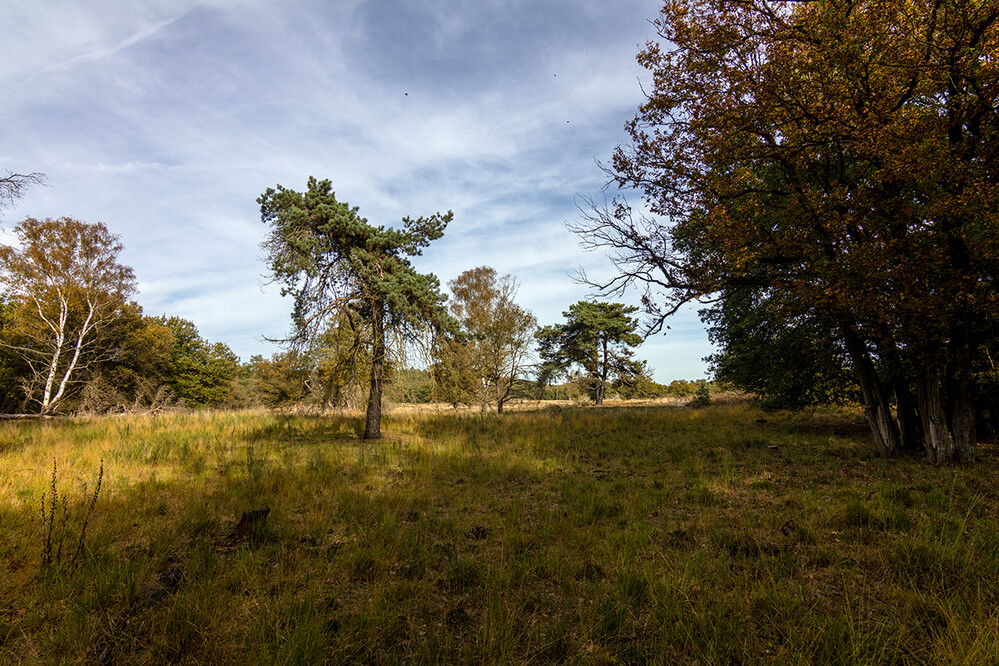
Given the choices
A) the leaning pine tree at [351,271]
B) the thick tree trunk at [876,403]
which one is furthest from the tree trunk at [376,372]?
the thick tree trunk at [876,403]

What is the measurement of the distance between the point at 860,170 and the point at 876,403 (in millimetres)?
5264

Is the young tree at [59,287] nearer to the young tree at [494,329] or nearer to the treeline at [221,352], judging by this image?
the treeline at [221,352]

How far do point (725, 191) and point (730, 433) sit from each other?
27.3 feet

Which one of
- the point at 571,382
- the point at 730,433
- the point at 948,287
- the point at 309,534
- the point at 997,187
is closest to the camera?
the point at 309,534

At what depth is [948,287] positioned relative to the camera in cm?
657

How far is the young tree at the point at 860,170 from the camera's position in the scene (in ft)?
20.1

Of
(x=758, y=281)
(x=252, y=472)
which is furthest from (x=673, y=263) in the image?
(x=252, y=472)

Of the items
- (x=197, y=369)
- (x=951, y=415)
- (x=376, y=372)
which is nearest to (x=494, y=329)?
(x=376, y=372)

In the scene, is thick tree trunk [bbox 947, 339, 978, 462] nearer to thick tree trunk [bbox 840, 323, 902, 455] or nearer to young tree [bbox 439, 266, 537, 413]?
thick tree trunk [bbox 840, 323, 902, 455]

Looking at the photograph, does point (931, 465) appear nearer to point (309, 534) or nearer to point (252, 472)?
point (309, 534)

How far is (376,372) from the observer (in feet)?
42.1

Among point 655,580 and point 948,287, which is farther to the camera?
point 948,287

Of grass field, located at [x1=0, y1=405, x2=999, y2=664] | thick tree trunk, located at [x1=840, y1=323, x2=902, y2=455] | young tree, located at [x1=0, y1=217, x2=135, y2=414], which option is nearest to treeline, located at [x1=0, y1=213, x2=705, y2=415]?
young tree, located at [x1=0, y1=217, x2=135, y2=414]

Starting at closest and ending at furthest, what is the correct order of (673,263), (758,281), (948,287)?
Result: 1. (948,287)
2. (758,281)
3. (673,263)
